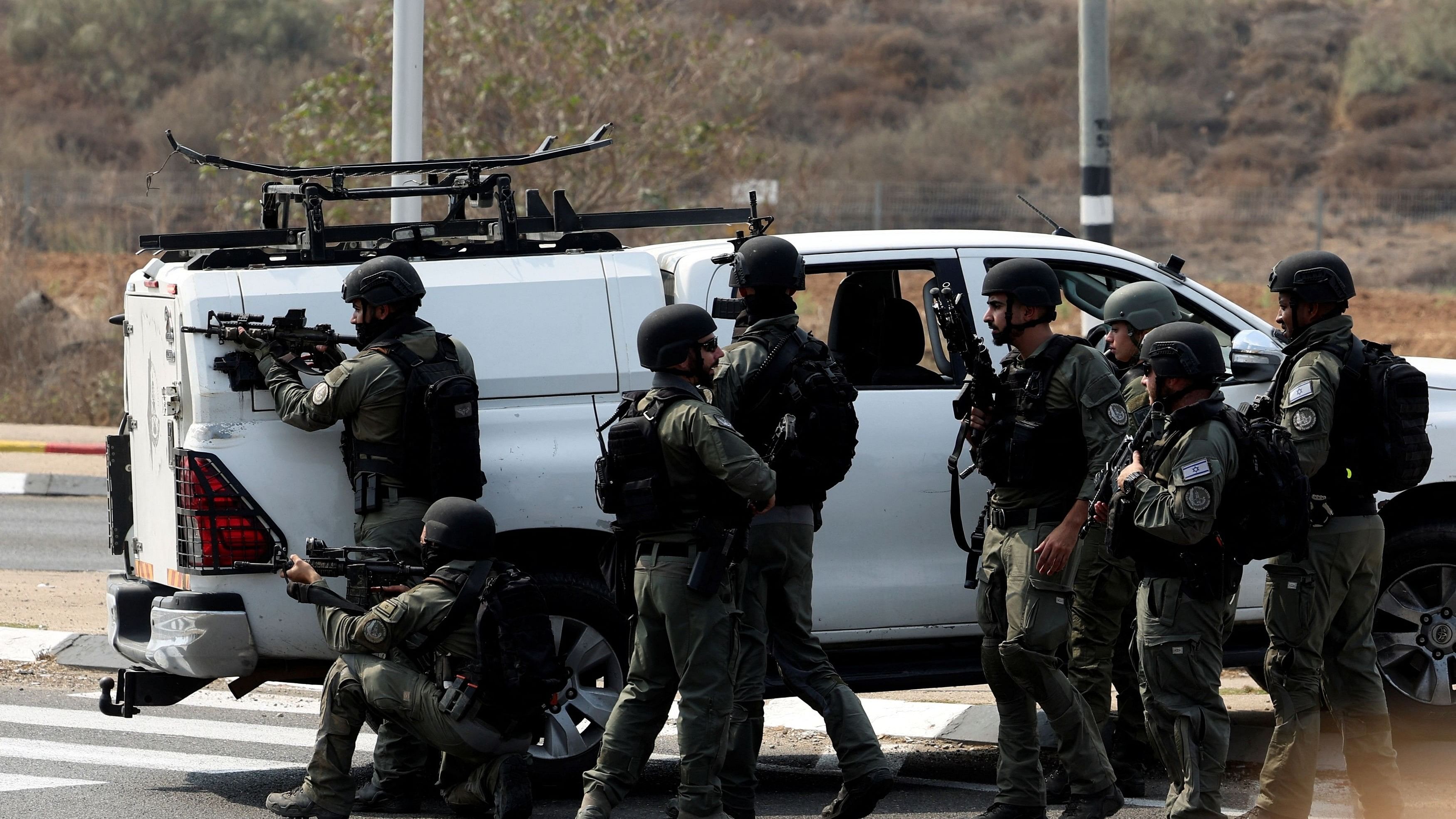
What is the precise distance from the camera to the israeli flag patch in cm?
489

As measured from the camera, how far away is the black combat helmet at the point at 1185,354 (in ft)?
16.3

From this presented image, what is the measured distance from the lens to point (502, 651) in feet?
17.7

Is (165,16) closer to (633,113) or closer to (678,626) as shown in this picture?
(633,113)

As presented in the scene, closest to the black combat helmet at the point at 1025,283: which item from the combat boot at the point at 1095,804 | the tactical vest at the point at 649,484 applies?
the tactical vest at the point at 649,484

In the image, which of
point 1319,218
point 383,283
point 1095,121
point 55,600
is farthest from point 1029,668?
point 1319,218

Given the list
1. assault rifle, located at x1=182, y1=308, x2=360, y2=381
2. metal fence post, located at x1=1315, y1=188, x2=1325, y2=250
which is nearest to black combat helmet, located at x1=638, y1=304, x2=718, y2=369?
assault rifle, located at x1=182, y1=308, x2=360, y2=381

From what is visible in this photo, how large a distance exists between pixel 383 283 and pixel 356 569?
0.96 metres

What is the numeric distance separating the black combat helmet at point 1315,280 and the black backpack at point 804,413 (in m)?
1.46

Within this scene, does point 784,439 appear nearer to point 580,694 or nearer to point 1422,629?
point 580,694

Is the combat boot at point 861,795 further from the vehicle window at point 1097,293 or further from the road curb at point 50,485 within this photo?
the road curb at point 50,485

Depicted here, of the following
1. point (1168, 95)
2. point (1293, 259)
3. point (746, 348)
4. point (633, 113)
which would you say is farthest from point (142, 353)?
point (1168, 95)

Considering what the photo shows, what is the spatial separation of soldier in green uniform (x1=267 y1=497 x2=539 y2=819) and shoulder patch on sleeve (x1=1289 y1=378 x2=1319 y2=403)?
103 inches

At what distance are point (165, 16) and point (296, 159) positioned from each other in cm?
2032

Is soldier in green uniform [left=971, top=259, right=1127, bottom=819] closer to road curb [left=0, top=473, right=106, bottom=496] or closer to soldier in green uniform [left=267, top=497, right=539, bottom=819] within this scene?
soldier in green uniform [left=267, top=497, right=539, bottom=819]
